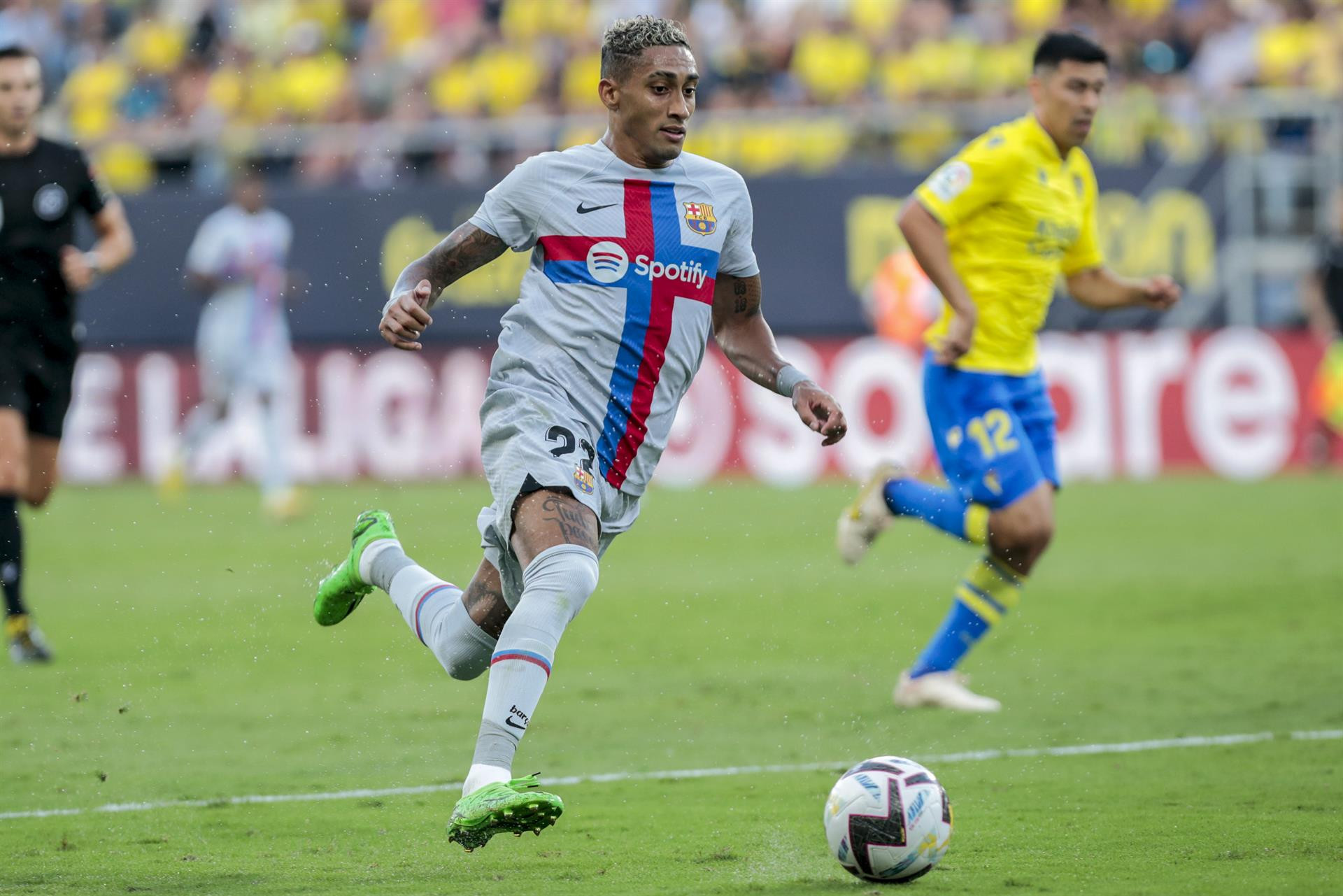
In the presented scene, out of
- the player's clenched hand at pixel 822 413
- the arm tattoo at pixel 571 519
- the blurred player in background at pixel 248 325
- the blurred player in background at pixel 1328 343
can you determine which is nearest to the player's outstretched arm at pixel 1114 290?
the player's clenched hand at pixel 822 413

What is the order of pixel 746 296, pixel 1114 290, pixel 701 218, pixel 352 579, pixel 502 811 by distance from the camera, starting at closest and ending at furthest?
pixel 502 811
pixel 701 218
pixel 746 296
pixel 352 579
pixel 1114 290

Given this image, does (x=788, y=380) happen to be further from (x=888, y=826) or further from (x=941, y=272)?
(x=941, y=272)

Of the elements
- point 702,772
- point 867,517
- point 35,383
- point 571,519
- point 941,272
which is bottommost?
point 702,772

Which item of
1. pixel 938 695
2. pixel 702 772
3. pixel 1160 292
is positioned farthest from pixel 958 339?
pixel 702 772

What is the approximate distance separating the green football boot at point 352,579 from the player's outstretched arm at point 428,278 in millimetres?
1144

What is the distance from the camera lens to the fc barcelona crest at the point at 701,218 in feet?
18.3

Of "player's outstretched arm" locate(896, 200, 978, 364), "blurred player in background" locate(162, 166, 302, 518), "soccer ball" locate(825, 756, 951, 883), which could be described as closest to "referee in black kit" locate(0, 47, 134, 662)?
"player's outstretched arm" locate(896, 200, 978, 364)

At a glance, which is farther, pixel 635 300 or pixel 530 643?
pixel 635 300

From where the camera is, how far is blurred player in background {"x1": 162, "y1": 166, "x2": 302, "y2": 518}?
16.0m

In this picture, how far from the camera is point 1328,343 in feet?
58.1

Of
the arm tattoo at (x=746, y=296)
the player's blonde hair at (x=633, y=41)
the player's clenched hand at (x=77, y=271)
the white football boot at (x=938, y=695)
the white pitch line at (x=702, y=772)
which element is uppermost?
the player's blonde hair at (x=633, y=41)

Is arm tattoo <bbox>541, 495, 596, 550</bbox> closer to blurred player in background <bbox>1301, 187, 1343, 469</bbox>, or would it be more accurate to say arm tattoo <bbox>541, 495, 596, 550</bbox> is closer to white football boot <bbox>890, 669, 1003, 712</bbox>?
white football boot <bbox>890, 669, 1003, 712</bbox>

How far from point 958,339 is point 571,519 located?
2.76 metres

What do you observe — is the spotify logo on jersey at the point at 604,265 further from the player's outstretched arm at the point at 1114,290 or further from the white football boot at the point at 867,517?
the player's outstretched arm at the point at 1114,290
